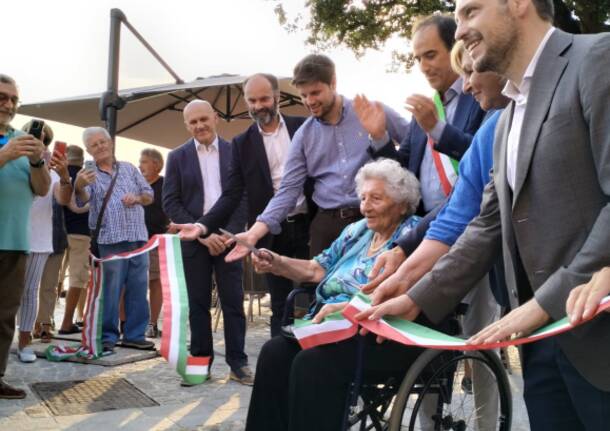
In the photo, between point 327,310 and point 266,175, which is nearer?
point 327,310

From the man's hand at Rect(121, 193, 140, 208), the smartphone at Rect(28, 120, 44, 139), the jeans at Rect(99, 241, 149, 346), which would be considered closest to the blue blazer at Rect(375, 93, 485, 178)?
the smartphone at Rect(28, 120, 44, 139)

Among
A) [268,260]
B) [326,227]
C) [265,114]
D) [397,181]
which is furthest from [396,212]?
[265,114]

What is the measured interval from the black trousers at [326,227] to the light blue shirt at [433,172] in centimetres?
65

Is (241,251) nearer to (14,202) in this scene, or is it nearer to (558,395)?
(14,202)

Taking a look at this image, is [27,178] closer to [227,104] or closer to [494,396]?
[494,396]

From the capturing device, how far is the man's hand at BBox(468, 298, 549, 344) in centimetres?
195

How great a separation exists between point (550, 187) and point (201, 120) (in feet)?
13.8

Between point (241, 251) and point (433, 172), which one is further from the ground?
point (433, 172)

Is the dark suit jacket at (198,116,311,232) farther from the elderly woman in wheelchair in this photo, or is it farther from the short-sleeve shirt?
the elderly woman in wheelchair

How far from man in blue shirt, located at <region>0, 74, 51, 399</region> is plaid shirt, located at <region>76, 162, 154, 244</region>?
5.16ft

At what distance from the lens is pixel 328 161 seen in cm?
443

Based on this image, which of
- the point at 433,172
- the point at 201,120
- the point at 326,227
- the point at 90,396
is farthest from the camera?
the point at 201,120

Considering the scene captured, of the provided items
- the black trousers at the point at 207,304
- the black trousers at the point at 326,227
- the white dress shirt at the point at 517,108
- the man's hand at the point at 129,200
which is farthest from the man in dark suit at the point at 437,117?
the man's hand at the point at 129,200

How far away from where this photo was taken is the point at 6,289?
16.6 ft
